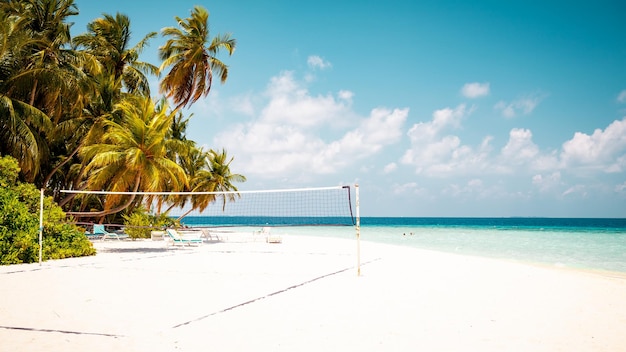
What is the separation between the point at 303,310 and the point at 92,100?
17.5 metres

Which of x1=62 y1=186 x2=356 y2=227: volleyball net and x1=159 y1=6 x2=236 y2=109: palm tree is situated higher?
x1=159 y1=6 x2=236 y2=109: palm tree

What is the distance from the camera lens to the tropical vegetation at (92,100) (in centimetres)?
1492

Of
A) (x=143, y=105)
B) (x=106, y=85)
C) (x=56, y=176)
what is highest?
(x=106, y=85)

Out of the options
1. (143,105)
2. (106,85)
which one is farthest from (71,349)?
(106,85)

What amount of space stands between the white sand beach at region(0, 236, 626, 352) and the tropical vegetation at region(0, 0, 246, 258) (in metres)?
5.15

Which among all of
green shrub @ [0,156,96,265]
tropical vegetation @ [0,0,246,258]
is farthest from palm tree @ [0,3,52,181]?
green shrub @ [0,156,96,265]

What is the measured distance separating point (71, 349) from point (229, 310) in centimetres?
209

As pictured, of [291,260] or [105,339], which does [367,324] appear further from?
[291,260]

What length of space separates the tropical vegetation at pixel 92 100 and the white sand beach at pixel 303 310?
5.15 m

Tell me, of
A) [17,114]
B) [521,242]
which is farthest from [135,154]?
[521,242]

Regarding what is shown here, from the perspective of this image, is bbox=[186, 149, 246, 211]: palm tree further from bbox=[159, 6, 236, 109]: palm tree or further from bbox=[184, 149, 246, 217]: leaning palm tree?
bbox=[159, 6, 236, 109]: palm tree

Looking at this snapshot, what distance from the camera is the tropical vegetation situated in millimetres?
14922

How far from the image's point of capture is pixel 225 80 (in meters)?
22.2

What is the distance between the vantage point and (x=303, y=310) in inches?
233
